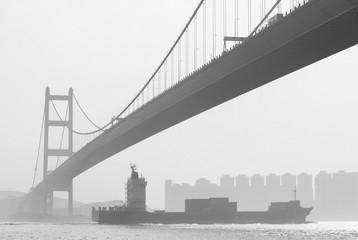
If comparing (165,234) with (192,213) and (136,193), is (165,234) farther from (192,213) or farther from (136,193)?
(192,213)

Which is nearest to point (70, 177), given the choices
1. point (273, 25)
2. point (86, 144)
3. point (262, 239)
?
point (86, 144)

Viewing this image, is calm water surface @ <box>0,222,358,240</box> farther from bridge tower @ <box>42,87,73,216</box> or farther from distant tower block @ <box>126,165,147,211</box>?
bridge tower @ <box>42,87,73,216</box>

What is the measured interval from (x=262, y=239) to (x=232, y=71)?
17.1 metres

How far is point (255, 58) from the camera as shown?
52.4 metres

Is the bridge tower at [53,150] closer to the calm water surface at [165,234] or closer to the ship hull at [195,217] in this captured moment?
the ship hull at [195,217]

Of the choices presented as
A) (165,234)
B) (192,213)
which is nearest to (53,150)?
(192,213)

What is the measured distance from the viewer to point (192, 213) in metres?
118

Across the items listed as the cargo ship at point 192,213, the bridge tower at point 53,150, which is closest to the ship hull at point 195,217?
the cargo ship at point 192,213

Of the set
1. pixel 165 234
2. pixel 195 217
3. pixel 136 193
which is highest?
pixel 136 193

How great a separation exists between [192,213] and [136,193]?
13.4 m

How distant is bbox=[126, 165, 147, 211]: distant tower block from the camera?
108 metres

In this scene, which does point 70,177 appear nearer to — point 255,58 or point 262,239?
point 262,239

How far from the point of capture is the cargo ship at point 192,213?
108062 mm

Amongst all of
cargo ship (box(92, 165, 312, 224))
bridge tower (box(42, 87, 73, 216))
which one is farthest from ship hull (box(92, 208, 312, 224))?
bridge tower (box(42, 87, 73, 216))
